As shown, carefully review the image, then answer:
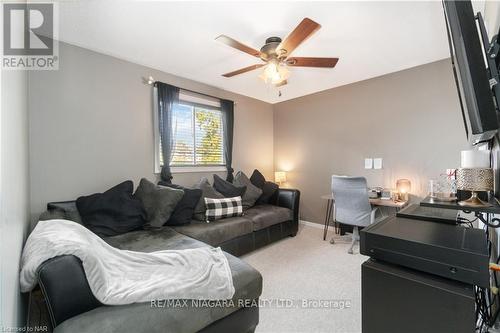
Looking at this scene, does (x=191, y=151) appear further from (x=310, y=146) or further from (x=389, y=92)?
(x=389, y=92)

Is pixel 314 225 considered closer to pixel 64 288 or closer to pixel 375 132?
pixel 375 132

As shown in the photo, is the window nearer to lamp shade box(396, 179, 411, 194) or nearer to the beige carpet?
the beige carpet

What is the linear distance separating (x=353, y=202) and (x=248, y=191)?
1511 millimetres

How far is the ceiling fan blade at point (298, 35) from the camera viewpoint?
1.61 metres

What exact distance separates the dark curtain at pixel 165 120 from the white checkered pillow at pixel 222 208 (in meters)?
0.75

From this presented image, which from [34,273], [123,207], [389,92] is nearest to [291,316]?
[34,273]

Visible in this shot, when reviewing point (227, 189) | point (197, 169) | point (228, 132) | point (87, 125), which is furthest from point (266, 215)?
point (87, 125)

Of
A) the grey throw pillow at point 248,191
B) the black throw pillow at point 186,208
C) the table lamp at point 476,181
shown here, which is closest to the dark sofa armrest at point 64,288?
the black throw pillow at point 186,208

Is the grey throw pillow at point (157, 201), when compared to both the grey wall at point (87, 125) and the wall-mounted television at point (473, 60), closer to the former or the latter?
the grey wall at point (87, 125)

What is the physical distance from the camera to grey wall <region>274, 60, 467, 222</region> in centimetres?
274

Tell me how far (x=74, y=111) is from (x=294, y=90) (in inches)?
127

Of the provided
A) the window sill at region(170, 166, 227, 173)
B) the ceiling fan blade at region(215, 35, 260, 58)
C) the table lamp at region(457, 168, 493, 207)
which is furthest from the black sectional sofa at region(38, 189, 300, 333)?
the ceiling fan blade at region(215, 35, 260, 58)

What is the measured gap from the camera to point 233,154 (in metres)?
3.87

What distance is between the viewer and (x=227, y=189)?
314cm
